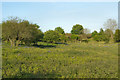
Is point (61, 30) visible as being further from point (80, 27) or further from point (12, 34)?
point (12, 34)

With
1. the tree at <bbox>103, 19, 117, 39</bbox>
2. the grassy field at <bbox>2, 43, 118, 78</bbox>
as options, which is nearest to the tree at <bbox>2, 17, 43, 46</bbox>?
the grassy field at <bbox>2, 43, 118, 78</bbox>

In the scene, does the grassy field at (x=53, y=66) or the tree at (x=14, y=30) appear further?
the tree at (x=14, y=30)

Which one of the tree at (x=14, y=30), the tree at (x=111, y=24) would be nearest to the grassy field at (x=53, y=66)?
the tree at (x=14, y=30)

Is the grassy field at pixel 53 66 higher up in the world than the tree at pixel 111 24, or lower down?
lower down

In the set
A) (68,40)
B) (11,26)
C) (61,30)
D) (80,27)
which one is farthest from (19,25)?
(80,27)

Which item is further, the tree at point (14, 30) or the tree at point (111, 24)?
the tree at point (111, 24)

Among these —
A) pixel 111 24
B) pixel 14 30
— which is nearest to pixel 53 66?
pixel 14 30

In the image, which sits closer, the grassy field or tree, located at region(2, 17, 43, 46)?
the grassy field

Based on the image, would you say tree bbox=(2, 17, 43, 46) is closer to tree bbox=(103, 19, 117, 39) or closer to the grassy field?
the grassy field

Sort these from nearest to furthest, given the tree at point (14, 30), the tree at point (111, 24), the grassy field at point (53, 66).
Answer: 1. the grassy field at point (53, 66)
2. the tree at point (14, 30)
3. the tree at point (111, 24)

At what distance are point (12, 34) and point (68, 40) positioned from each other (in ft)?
117

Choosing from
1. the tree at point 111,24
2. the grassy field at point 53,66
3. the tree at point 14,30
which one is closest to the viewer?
the grassy field at point 53,66

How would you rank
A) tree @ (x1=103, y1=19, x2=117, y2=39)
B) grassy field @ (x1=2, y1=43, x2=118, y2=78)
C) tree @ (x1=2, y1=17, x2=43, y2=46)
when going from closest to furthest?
A: 1. grassy field @ (x1=2, y1=43, x2=118, y2=78)
2. tree @ (x1=2, y1=17, x2=43, y2=46)
3. tree @ (x1=103, y1=19, x2=117, y2=39)

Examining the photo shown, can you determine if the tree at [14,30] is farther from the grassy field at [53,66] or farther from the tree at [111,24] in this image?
the tree at [111,24]
